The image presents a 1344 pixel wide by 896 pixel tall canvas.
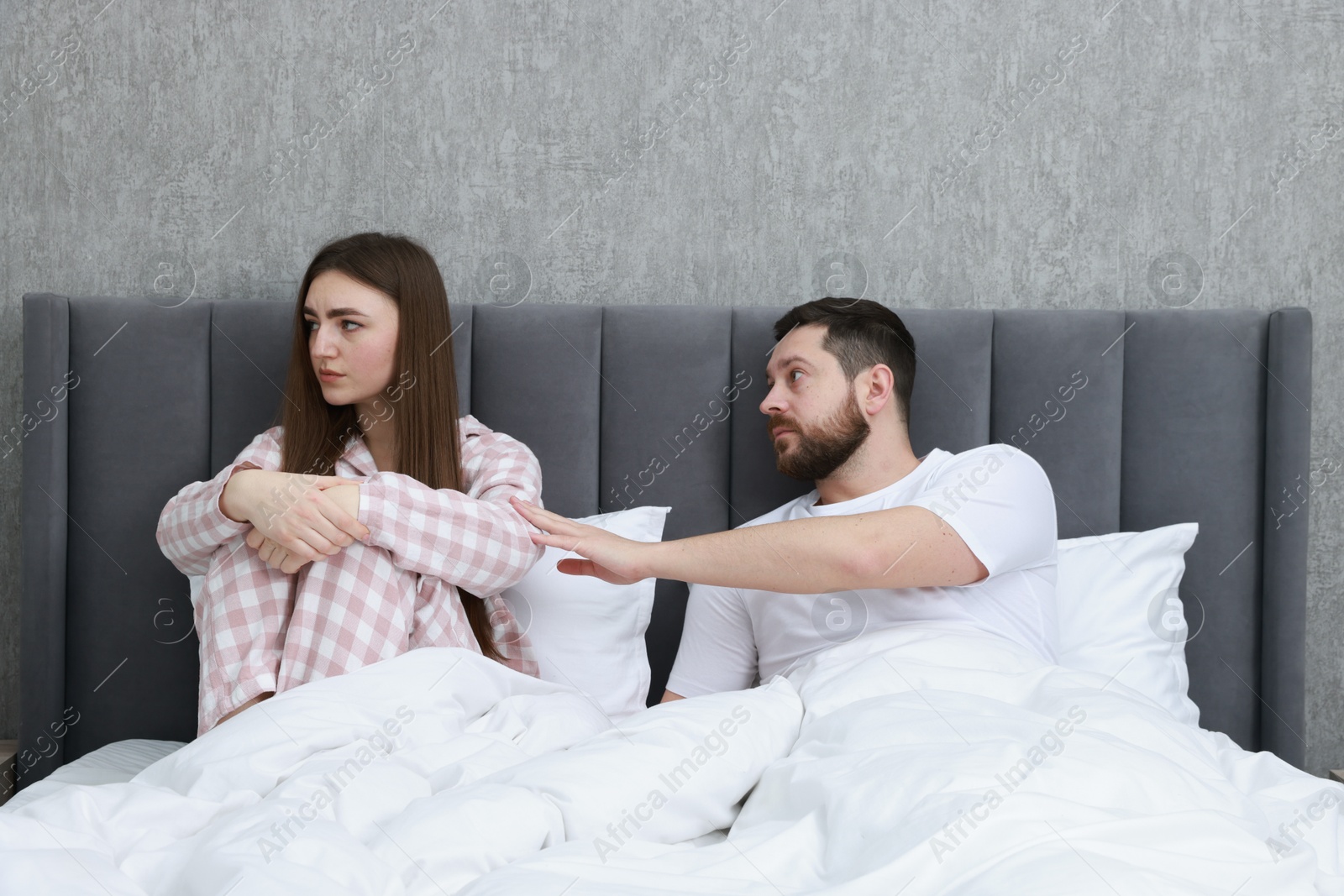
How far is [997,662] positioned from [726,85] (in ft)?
3.61

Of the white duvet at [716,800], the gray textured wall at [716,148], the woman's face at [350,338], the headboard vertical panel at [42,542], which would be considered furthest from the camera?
the gray textured wall at [716,148]

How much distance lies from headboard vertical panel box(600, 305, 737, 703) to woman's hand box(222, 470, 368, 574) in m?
0.49

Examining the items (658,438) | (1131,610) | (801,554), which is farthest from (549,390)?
(1131,610)

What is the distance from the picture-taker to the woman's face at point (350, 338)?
4.50 ft

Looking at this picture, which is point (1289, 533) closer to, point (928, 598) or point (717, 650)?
point (928, 598)

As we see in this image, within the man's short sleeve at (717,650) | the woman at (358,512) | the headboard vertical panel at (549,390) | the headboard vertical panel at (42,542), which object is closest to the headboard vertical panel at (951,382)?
the man's short sleeve at (717,650)

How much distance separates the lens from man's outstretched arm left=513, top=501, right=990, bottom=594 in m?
1.20

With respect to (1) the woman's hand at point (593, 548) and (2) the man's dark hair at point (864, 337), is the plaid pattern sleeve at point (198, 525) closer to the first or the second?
(1) the woman's hand at point (593, 548)

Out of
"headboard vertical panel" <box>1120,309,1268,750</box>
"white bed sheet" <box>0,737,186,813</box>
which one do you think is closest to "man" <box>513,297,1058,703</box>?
"headboard vertical panel" <box>1120,309,1268,750</box>

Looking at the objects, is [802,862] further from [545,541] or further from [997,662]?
[545,541]

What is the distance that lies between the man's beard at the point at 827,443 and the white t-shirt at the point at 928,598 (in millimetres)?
66

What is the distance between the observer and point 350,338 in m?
1.37

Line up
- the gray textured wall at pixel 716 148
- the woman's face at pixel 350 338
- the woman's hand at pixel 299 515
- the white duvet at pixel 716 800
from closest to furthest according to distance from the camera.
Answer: the white duvet at pixel 716 800, the woman's hand at pixel 299 515, the woman's face at pixel 350 338, the gray textured wall at pixel 716 148

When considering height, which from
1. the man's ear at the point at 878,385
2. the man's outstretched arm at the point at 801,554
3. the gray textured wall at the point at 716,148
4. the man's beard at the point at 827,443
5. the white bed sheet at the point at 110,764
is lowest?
the white bed sheet at the point at 110,764
